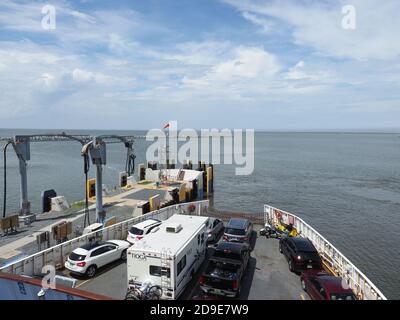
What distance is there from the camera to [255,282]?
13078 mm

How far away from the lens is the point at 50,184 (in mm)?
56250

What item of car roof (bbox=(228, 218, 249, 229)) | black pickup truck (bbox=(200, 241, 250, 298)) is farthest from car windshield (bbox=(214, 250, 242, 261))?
car roof (bbox=(228, 218, 249, 229))

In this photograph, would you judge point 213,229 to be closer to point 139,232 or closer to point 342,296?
point 139,232

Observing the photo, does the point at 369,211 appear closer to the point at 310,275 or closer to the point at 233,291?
the point at 310,275

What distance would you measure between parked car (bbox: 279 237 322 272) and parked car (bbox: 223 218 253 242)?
2583 millimetres

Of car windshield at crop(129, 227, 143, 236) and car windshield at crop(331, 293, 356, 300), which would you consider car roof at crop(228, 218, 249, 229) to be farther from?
car windshield at crop(331, 293, 356, 300)

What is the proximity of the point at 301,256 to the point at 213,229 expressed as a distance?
18.8 feet

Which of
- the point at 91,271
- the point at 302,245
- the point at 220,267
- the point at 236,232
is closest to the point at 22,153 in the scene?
the point at 91,271

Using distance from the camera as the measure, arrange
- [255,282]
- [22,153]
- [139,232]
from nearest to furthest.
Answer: [255,282]
[139,232]
[22,153]

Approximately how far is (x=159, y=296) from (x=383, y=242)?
23.5 m

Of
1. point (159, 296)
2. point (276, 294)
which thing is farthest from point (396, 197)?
point (159, 296)

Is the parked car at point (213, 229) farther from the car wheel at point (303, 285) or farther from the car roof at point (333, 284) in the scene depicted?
the car roof at point (333, 284)

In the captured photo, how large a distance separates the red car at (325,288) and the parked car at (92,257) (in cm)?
851

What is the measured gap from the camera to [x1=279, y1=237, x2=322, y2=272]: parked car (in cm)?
1375
